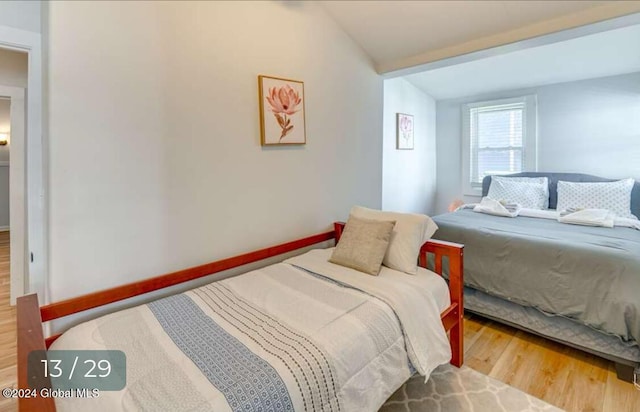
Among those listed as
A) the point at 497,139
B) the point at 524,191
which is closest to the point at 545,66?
the point at 497,139

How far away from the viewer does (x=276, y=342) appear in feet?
4.17

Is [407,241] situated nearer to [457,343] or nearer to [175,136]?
[457,343]

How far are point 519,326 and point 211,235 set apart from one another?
236 centimetres

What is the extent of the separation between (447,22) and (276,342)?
241 cm

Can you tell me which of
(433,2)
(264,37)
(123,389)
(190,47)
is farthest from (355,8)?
(123,389)

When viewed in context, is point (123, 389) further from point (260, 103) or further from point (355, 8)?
point (355, 8)

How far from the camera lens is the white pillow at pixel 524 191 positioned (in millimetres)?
3652

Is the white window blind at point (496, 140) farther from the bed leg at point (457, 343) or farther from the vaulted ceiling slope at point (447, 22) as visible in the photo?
the bed leg at point (457, 343)

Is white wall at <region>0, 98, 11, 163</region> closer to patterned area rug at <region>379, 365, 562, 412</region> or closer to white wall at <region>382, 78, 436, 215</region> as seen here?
white wall at <region>382, 78, 436, 215</region>

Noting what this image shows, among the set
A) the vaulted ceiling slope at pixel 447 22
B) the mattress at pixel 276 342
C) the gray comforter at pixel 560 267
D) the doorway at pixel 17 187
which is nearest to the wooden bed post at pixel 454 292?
the mattress at pixel 276 342

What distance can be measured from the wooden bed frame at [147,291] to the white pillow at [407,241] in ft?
0.43

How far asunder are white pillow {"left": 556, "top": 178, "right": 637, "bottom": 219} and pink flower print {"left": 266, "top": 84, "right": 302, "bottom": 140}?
3035 millimetres

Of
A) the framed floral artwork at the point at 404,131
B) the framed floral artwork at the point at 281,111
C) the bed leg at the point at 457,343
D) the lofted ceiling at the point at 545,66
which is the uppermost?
the lofted ceiling at the point at 545,66

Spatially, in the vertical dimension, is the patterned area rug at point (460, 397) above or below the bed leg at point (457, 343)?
below
